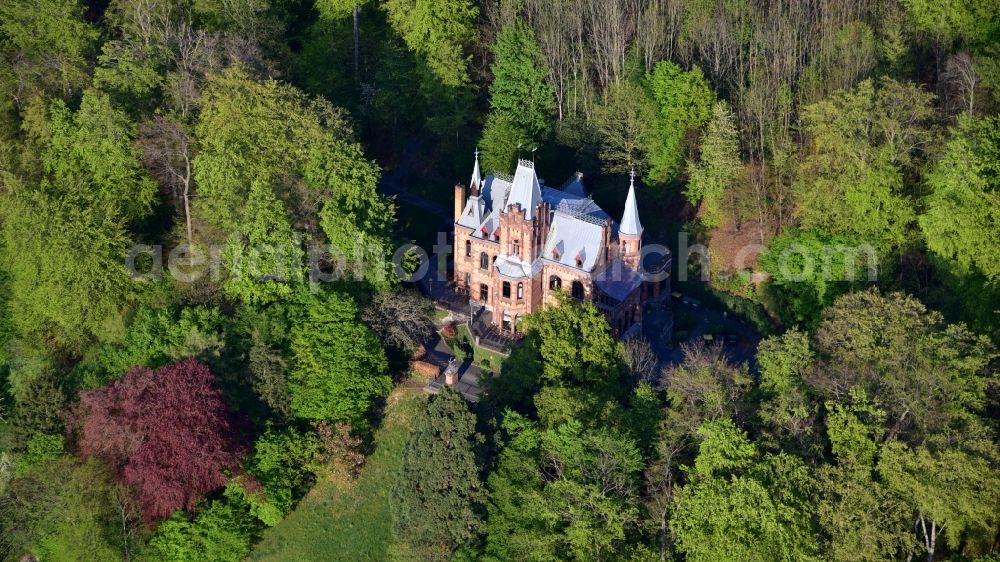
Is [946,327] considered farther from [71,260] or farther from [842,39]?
[71,260]

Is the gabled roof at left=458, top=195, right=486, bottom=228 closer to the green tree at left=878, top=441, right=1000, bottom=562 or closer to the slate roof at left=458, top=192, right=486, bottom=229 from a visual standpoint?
the slate roof at left=458, top=192, right=486, bottom=229

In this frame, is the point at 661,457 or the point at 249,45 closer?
the point at 661,457

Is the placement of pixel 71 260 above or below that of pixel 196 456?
above

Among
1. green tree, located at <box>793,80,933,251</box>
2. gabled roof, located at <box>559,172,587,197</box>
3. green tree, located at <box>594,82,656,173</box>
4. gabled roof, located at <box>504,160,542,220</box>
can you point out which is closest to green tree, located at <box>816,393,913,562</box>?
green tree, located at <box>793,80,933,251</box>

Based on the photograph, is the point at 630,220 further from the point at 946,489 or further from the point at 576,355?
the point at 946,489

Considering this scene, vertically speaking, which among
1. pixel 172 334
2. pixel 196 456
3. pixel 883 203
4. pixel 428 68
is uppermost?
pixel 428 68

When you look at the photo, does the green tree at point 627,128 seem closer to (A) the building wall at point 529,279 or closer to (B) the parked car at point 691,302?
(A) the building wall at point 529,279

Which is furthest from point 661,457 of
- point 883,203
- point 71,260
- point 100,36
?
point 100,36

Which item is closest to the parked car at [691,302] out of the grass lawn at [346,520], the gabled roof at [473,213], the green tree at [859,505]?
the gabled roof at [473,213]
